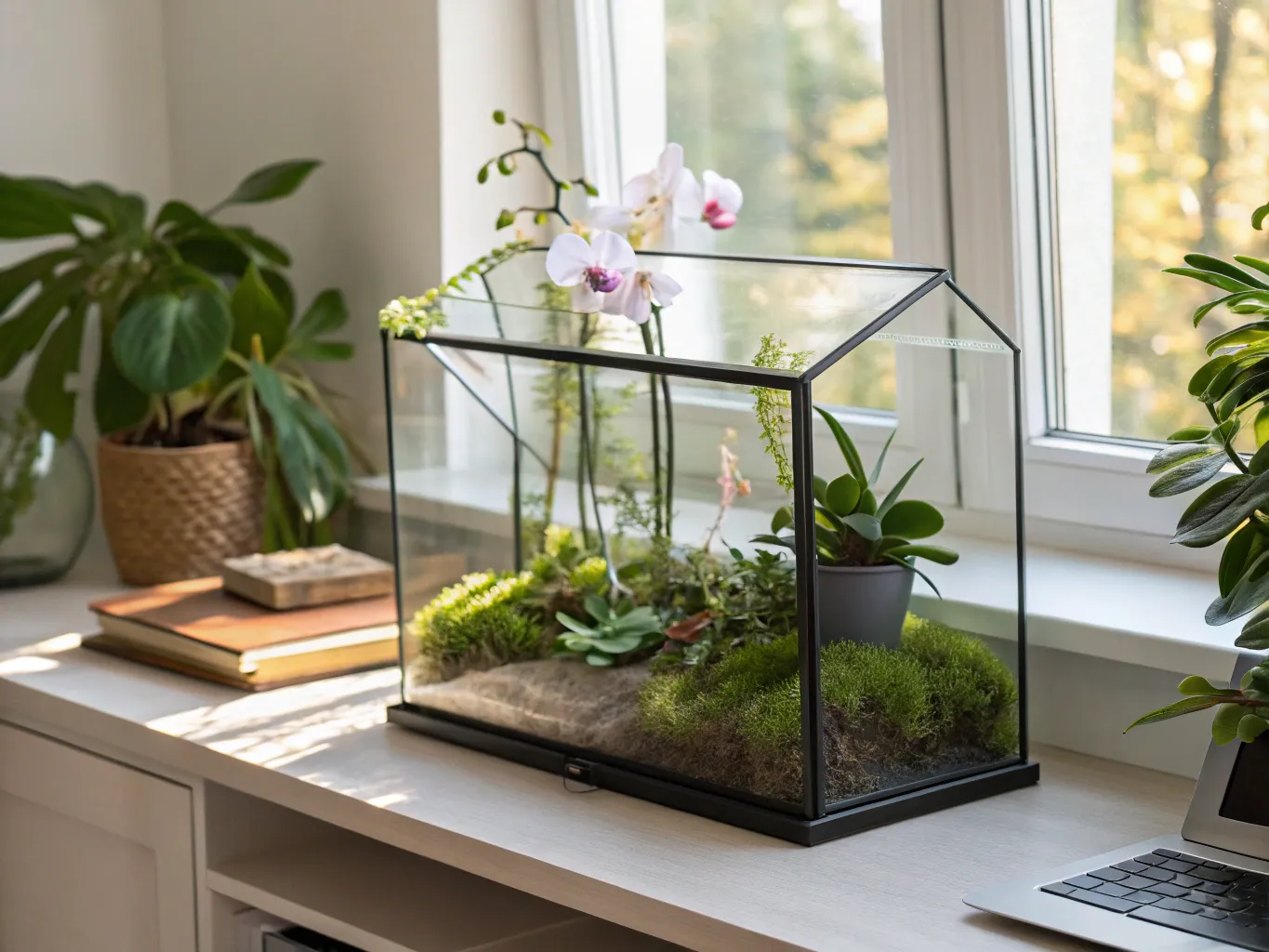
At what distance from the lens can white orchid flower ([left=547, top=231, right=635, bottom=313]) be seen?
1193 millimetres

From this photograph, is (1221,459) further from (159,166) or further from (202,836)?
(159,166)

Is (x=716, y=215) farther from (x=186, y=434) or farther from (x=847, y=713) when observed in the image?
(x=186, y=434)

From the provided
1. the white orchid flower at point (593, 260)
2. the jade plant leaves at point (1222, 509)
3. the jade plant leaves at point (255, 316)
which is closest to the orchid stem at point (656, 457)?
the white orchid flower at point (593, 260)

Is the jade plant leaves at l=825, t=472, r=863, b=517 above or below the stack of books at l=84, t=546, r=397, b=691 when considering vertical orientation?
above

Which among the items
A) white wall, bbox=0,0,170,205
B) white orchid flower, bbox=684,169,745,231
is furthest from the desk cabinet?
white wall, bbox=0,0,170,205

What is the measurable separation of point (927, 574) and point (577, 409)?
1.18 feet

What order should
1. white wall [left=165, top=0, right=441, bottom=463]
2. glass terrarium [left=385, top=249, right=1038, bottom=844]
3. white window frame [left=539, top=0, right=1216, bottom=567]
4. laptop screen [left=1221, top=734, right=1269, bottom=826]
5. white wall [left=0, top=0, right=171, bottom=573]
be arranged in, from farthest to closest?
1. white wall [left=0, top=0, right=171, bottom=573]
2. white wall [left=165, top=0, right=441, bottom=463]
3. white window frame [left=539, top=0, right=1216, bottom=567]
4. glass terrarium [left=385, top=249, right=1038, bottom=844]
5. laptop screen [left=1221, top=734, right=1269, bottom=826]

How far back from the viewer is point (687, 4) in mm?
1784

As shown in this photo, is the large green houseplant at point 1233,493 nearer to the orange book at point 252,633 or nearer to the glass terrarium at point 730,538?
the glass terrarium at point 730,538

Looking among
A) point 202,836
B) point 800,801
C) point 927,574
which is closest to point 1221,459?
point 927,574

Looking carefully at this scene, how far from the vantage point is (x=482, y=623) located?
1.40 metres

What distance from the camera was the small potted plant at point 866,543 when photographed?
1097 mm

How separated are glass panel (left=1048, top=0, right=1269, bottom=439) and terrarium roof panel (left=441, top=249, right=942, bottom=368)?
317 millimetres

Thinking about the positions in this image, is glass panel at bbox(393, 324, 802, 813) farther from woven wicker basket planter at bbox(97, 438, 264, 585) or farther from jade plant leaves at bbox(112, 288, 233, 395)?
woven wicker basket planter at bbox(97, 438, 264, 585)
